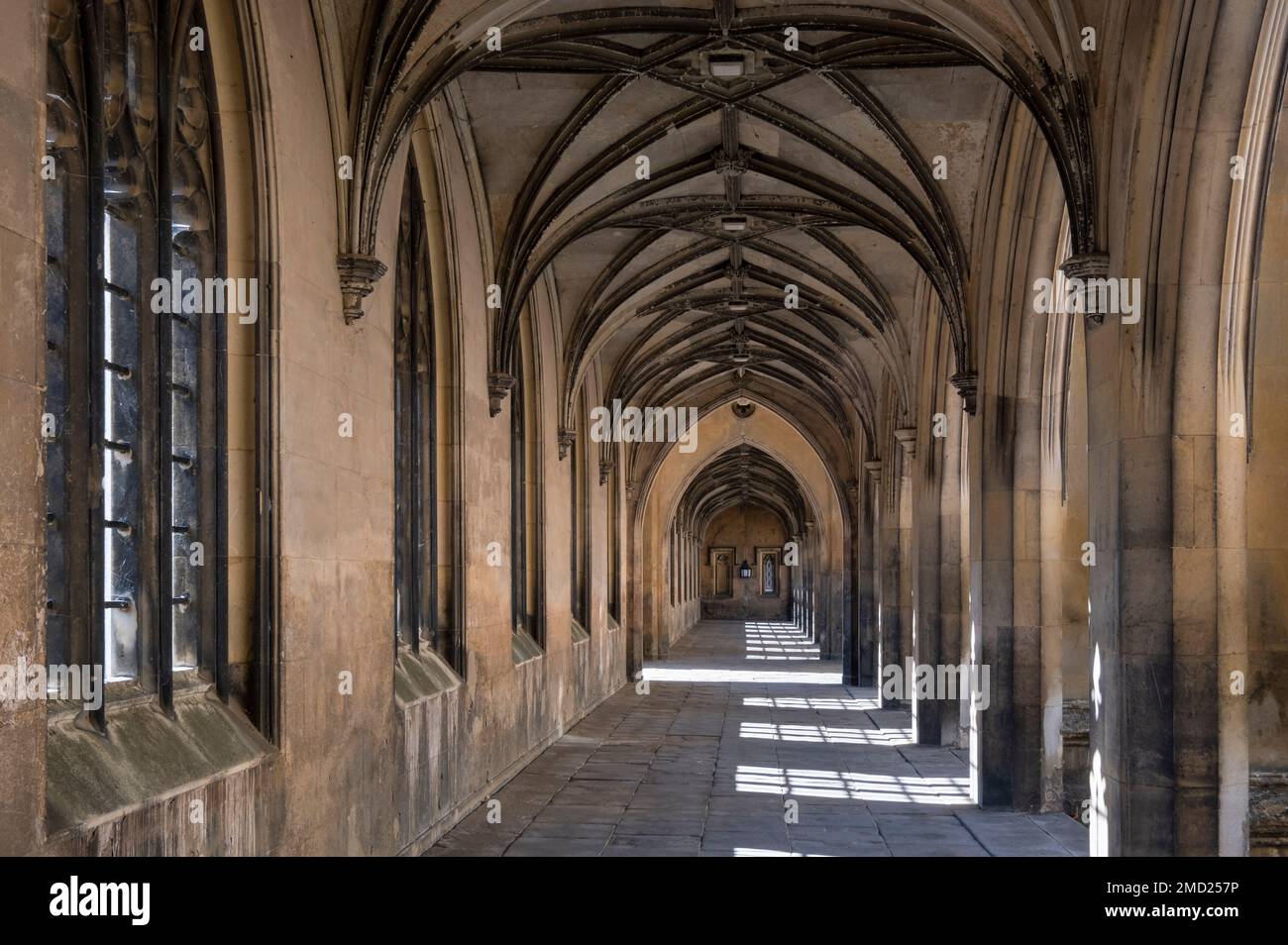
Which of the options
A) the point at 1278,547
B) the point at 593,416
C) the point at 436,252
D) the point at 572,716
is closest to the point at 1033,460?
the point at 1278,547

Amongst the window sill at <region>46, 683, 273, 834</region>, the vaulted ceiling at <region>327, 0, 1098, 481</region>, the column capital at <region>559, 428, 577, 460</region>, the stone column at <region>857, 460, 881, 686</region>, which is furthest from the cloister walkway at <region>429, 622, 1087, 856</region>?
the stone column at <region>857, 460, 881, 686</region>

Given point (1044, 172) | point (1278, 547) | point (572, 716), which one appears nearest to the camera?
point (1278, 547)

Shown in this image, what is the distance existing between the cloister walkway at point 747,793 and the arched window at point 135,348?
368cm

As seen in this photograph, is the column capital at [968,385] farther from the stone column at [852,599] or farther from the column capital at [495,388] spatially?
the stone column at [852,599]

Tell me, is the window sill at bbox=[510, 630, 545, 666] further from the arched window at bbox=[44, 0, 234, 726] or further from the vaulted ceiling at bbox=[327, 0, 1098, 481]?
the arched window at bbox=[44, 0, 234, 726]

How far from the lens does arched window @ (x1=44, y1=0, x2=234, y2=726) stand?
4.98 m

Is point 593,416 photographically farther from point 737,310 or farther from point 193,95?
point 193,95

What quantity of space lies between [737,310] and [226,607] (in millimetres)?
13957

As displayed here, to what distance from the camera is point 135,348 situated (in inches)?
224

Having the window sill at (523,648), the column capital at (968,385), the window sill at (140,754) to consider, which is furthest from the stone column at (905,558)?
the window sill at (140,754)

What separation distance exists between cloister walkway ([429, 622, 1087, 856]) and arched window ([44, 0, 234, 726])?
3.68 m

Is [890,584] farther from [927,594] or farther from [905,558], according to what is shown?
[927,594]

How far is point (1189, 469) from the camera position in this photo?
6.70 metres

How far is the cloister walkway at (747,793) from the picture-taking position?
9.26 m
